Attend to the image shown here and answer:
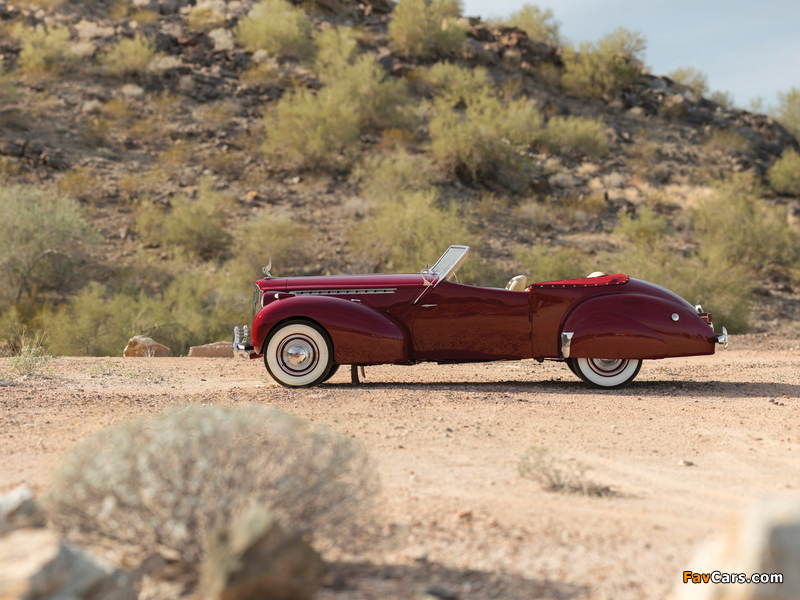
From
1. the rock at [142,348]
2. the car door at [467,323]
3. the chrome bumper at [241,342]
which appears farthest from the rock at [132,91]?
the car door at [467,323]

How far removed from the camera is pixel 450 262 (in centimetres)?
797

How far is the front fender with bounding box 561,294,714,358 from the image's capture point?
303 inches

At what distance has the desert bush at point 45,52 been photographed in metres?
29.6

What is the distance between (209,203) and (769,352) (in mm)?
17998

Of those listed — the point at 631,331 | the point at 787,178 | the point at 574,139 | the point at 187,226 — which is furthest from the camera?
the point at 787,178

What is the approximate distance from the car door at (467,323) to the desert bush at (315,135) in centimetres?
2010

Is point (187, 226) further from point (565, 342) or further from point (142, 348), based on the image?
point (565, 342)

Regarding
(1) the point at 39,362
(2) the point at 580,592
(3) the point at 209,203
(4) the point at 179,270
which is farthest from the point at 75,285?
(2) the point at 580,592

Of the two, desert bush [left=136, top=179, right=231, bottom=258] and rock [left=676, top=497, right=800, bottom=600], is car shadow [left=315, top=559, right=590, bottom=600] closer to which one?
rock [left=676, top=497, right=800, bottom=600]

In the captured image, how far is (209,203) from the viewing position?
76.4ft

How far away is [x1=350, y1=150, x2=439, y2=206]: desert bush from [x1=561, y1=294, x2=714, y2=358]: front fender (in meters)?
16.6

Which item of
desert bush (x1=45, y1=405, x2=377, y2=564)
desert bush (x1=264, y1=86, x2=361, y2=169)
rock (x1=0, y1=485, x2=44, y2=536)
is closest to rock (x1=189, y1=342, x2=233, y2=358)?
desert bush (x1=45, y1=405, x2=377, y2=564)

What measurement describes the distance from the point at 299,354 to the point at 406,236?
14162mm

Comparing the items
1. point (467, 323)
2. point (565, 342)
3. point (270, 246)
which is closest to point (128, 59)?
point (270, 246)
